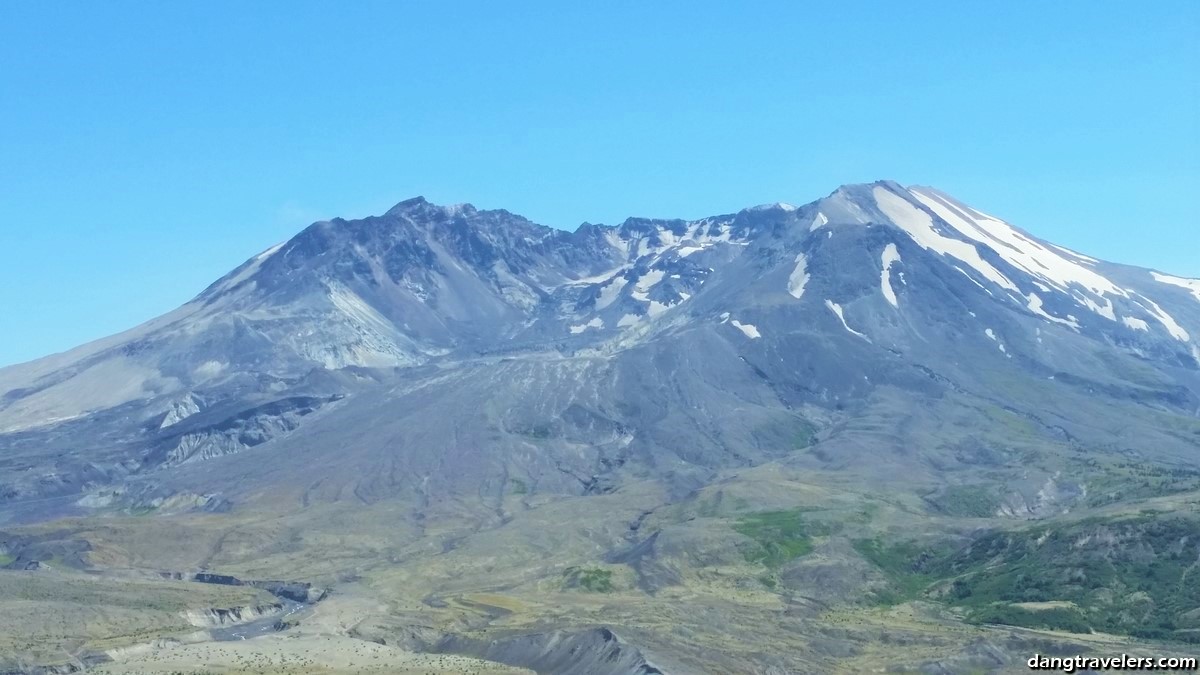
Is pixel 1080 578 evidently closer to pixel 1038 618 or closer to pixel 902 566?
pixel 1038 618

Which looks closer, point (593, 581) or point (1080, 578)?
point (1080, 578)

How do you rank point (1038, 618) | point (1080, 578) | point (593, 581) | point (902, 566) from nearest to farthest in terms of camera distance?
point (1038, 618) < point (1080, 578) < point (902, 566) < point (593, 581)

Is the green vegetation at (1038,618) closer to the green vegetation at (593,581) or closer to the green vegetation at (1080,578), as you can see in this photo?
the green vegetation at (1080,578)

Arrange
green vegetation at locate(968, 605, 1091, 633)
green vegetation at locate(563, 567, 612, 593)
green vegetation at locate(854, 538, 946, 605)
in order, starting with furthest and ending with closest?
green vegetation at locate(563, 567, 612, 593) < green vegetation at locate(854, 538, 946, 605) < green vegetation at locate(968, 605, 1091, 633)

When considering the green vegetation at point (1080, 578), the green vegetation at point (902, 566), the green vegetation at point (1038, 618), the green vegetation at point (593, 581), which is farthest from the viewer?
the green vegetation at point (593, 581)

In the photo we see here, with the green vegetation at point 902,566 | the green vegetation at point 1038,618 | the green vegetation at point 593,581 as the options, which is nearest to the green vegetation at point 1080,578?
the green vegetation at point 1038,618

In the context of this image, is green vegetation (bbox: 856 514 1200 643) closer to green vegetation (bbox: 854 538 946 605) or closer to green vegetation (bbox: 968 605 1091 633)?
green vegetation (bbox: 968 605 1091 633)

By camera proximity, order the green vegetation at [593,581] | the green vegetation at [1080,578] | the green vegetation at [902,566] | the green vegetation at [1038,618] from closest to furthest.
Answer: the green vegetation at [1038,618]
the green vegetation at [1080,578]
the green vegetation at [902,566]
the green vegetation at [593,581]

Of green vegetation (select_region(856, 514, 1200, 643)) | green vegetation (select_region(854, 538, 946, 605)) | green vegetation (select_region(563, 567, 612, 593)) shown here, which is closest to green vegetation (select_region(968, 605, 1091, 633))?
green vegetation (select_region(856, 514, 1200, 643))

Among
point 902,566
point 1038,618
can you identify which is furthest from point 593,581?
point 1038,618

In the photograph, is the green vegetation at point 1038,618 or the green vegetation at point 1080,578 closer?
the green vegetation at point 1038,618

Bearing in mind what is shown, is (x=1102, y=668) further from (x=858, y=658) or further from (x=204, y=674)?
(x=204, y=674)

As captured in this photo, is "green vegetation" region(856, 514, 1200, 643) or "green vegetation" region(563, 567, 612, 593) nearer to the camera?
"green vegetation" region(856, 514, 1200, 643)
